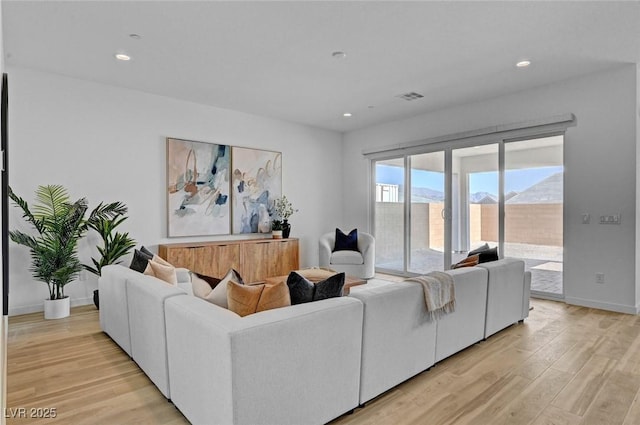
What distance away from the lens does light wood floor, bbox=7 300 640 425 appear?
79.5 inches

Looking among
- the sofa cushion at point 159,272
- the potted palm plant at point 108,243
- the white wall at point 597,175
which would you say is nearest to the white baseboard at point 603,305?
the white wall at point 597,175

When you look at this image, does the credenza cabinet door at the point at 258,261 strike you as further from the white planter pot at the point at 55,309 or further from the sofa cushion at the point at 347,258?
the white planter pot at the point at 55,309

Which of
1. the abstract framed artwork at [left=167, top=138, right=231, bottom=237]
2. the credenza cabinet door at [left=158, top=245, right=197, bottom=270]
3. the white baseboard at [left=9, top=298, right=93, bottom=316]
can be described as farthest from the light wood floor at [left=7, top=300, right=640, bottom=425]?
the abstract framed artwork at [left=167, top=138, right=231, bottom=237]

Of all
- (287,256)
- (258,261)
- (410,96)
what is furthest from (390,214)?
(258,261)

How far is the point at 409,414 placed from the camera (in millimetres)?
2023

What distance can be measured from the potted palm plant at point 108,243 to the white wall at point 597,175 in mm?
5103

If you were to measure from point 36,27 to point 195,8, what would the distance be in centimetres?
147

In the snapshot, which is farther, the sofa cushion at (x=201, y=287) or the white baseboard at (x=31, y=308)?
the white baseboard at (x=31, y=308)

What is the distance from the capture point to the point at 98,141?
441cm

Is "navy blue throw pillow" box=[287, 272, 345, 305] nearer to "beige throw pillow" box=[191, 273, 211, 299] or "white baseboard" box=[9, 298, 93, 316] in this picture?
"beige throw pillow" box=[191, 273, 211, 299]

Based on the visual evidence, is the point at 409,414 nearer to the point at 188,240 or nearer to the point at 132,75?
the point at 188,240

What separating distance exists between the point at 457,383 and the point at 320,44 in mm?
3010

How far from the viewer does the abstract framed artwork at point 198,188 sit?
4.98 metres

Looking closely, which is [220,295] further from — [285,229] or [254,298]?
[285,229]
